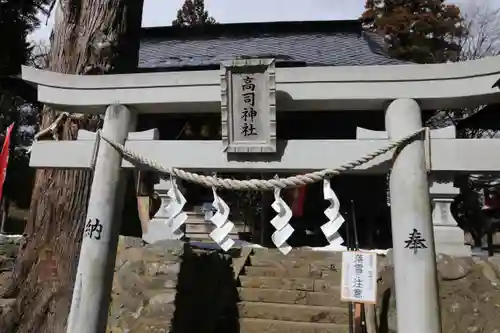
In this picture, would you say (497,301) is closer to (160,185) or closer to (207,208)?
(160,185)

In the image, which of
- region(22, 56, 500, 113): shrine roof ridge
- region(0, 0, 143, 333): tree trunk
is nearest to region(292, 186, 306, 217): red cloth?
region(0, 0, 143, 333): tree trunk

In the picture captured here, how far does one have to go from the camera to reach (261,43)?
594 inches

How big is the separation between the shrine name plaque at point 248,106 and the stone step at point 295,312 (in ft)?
13.7

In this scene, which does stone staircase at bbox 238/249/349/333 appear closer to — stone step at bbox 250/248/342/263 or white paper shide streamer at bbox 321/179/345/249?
stone step at bbox 250/248/342/263

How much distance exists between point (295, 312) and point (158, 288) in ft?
7.97

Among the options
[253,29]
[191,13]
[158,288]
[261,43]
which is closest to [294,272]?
[158,288]

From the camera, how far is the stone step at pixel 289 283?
728 cm

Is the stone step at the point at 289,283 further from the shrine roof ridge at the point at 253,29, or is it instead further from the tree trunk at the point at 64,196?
the shrine roof ridge at the point at 253,29

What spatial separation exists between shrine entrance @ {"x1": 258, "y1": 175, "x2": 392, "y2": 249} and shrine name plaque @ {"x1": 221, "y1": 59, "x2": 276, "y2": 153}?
7796 mm

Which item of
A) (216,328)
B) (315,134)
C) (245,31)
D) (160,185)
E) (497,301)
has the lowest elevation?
(216,328)

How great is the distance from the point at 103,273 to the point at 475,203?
47.4 ft

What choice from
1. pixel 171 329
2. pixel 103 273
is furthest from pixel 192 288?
pixel 103 273

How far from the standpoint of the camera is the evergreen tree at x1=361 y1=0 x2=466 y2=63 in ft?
56.2

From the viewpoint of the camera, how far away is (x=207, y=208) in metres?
11.4
